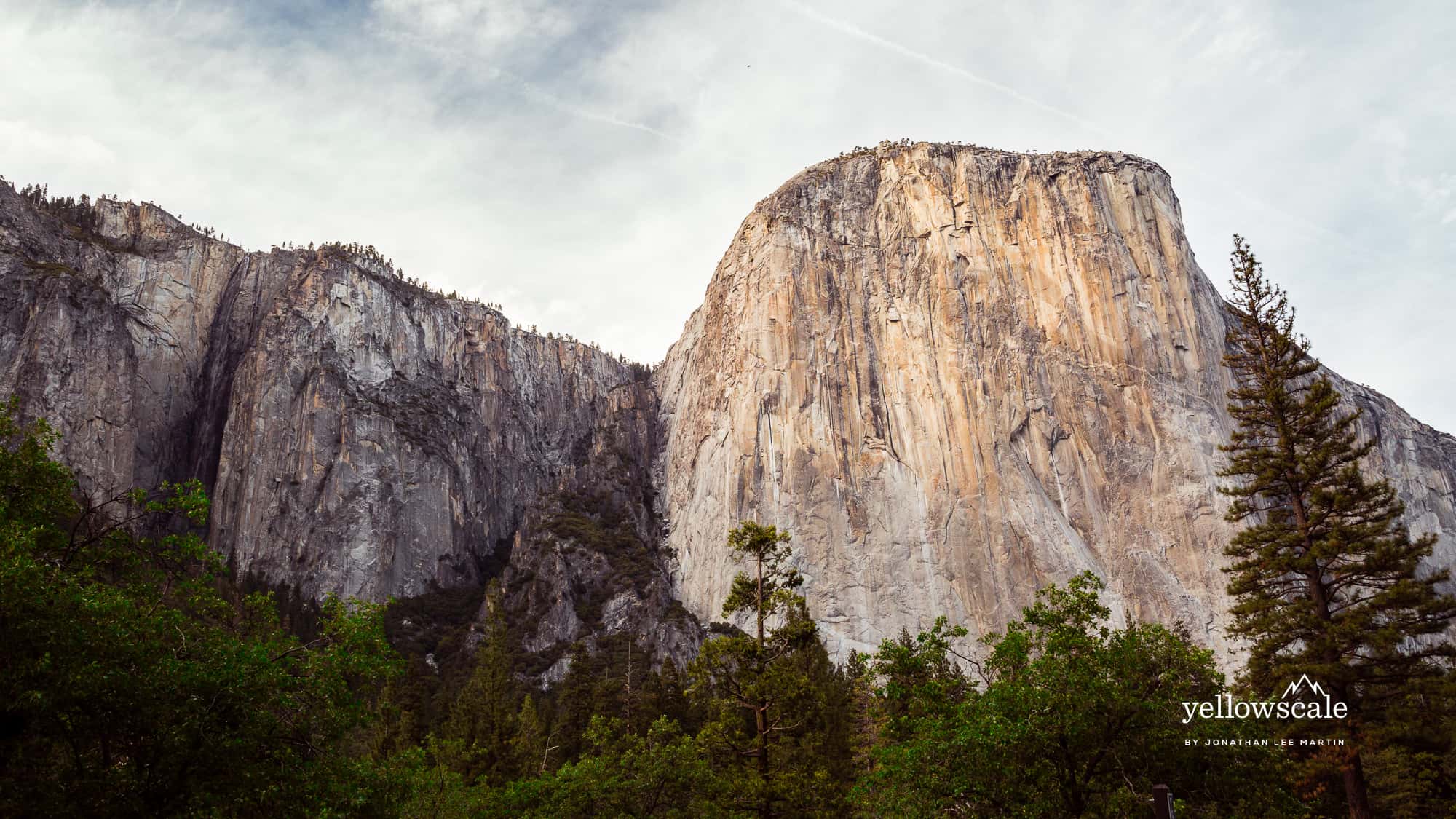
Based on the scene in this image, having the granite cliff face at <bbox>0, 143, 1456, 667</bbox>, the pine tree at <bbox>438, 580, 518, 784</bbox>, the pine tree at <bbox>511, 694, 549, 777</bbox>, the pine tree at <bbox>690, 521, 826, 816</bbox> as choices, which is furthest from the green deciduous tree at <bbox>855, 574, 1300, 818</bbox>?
the granite cliff face at <bbox>0, 143, 1456, 667</bbox>

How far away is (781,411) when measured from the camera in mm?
84125

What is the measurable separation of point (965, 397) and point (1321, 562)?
58.0 m

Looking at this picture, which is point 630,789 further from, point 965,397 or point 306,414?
point 306,414

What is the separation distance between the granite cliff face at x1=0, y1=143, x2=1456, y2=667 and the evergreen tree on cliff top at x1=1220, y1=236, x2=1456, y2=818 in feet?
160

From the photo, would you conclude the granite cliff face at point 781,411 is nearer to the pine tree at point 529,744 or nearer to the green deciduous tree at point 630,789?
the pine tree at point 529,744

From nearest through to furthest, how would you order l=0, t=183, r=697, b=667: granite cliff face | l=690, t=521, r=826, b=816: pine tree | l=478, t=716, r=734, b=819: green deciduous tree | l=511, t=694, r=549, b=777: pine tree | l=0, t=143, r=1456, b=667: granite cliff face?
l=478, t=716, r=734, b=819: green deciduous tree
l=690, t=521, r=826, b=816: pine tree
l=511, t=694, r=549, b=777: pine tree
l=0, t=143, r=1456, b=667: granite cliff face
l=0, t=183, r=697, b=667: granite cliff face

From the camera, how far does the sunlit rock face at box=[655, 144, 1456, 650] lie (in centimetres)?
7531

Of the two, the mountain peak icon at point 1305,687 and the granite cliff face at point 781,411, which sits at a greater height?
the granite cliff face at point 781,411

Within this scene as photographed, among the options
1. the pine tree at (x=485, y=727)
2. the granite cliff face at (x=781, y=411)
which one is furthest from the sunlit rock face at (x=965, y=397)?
the pine tree at (x=485, y=727)

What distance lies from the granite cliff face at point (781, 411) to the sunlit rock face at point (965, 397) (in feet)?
0.85

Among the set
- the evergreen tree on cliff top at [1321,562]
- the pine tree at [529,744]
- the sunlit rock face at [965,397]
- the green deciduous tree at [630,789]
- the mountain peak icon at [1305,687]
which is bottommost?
the green deciduous tree at [630,789]

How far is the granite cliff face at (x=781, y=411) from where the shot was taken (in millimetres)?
77125

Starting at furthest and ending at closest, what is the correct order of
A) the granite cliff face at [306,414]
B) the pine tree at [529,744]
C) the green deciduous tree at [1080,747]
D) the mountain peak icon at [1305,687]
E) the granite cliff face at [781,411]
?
the granite cliff face at [306,414]
the granite cliff face at [781,411]
the pine tree at [529,744]
the mountain peak icon at [1305,687]
the green deciduous tree at [1080,747]

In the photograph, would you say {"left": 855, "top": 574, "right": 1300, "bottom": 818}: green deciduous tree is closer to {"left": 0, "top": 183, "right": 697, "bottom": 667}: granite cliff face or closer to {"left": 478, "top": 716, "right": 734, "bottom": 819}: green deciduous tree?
{"left": 478, "top": 716, "right": 734, "bottom": 819}: green deciduous tree
